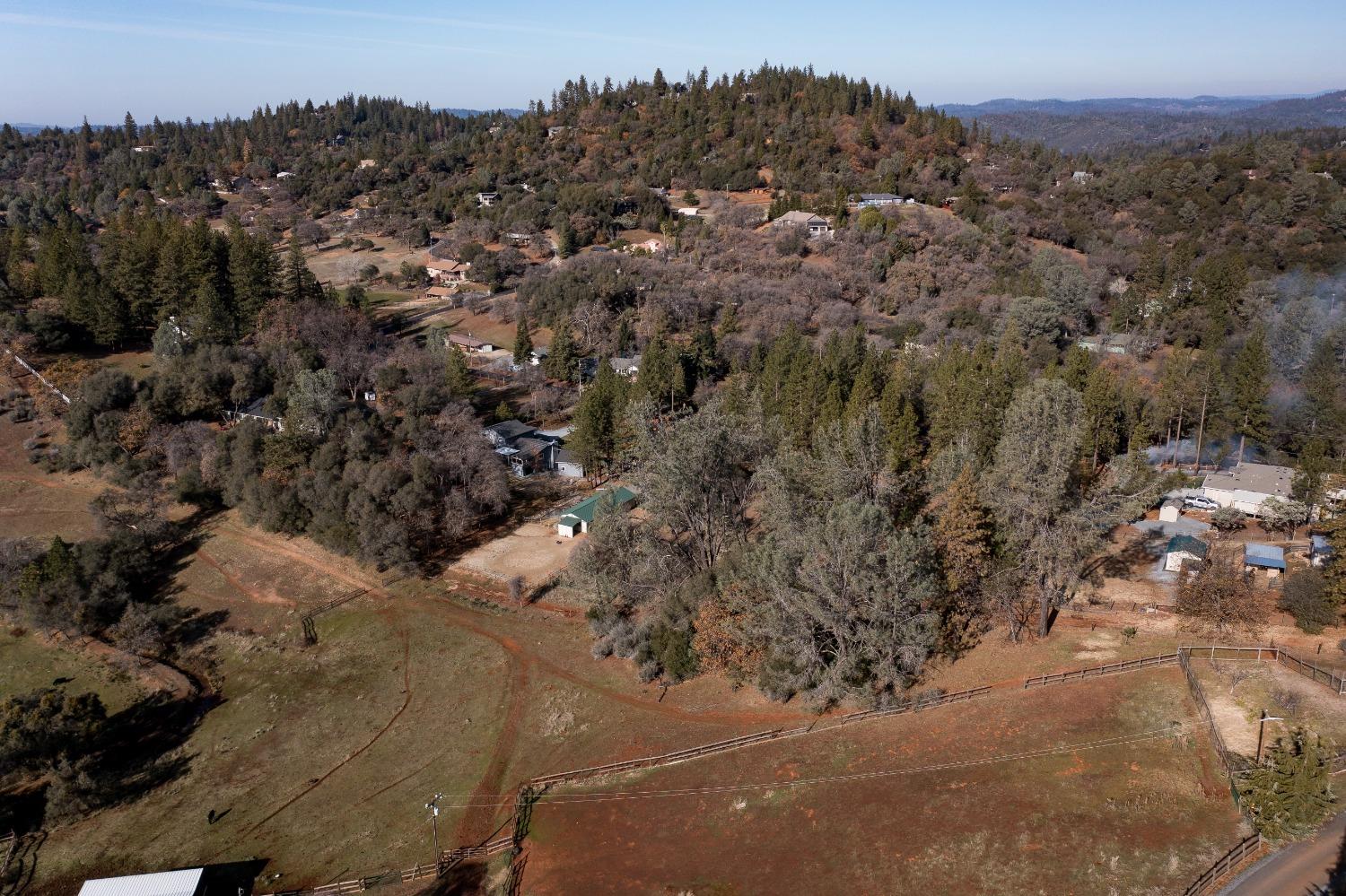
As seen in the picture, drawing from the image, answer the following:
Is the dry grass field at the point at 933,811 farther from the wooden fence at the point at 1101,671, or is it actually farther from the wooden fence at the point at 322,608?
the wooden fence at the point at 322,608

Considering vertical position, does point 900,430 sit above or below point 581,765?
above

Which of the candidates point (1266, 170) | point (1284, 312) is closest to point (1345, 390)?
point (1284, 312)

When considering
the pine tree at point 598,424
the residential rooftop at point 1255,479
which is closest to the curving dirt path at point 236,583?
the pine tree at point 598,424

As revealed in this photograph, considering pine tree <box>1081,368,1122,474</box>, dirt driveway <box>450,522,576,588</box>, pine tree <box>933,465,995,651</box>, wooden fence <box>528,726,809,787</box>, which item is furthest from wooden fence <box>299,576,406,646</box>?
pine tree <box>1081,368,1122,474</box>

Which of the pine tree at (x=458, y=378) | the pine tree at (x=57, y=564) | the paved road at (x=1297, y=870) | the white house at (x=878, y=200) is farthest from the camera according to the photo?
the white house at (x=878, y=200)

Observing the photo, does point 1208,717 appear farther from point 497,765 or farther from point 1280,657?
point 497,765

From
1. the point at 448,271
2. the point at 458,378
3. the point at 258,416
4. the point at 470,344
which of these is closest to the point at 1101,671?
the point at 458,378

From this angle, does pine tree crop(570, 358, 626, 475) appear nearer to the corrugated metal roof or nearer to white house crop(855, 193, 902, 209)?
the corrugated metal roof
